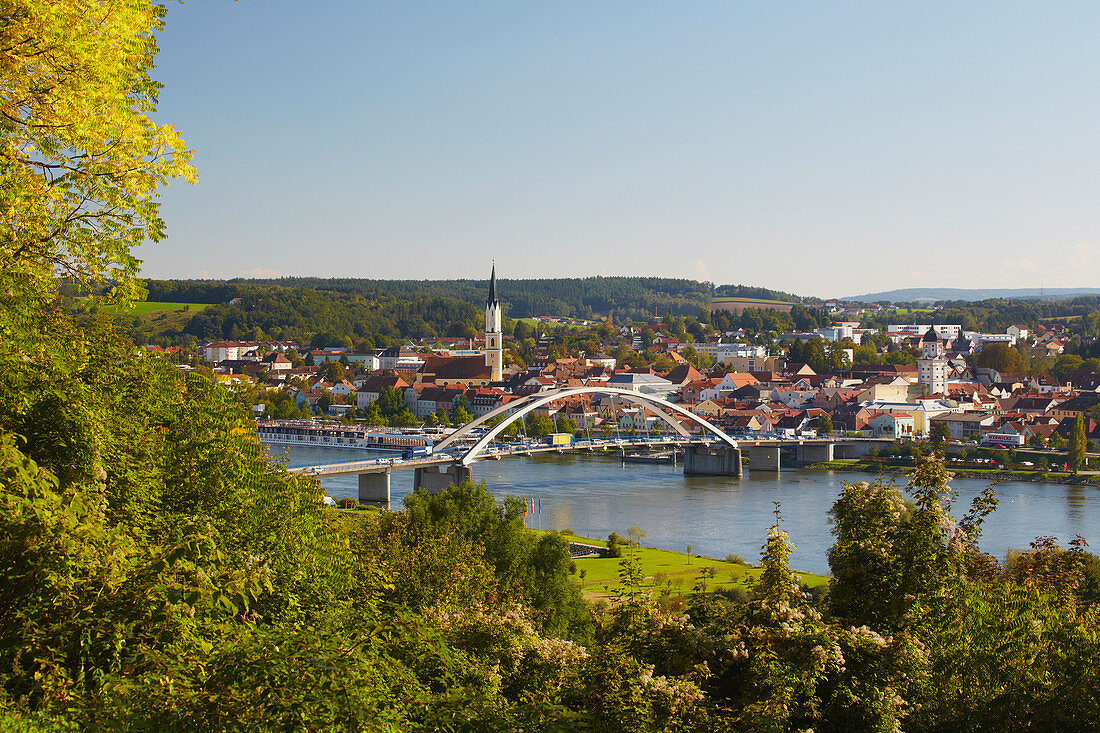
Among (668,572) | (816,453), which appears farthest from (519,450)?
(668,572)

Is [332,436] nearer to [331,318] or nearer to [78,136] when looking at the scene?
[78,136]

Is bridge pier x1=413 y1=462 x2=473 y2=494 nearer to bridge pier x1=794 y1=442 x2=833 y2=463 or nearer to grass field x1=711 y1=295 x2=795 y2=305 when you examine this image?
bridge pier x1=794 y1=442 x2=833 y2=463

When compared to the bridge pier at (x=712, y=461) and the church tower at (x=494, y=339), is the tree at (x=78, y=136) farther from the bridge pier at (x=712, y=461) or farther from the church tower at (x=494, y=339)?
the church tower at (x=494, y=339)

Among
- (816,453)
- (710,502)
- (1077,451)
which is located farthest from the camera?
(816,453)

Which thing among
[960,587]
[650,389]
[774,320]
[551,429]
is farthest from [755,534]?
[774,320]

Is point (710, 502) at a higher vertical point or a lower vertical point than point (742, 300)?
lower

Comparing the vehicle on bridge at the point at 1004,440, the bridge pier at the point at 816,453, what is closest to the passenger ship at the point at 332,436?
the bridge pier at the point at 816,453
